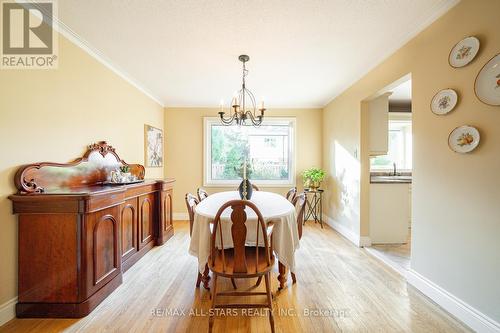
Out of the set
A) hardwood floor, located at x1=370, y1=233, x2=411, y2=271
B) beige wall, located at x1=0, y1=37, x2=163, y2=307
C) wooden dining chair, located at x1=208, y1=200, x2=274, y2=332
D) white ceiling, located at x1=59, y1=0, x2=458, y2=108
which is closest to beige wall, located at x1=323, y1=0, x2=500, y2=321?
white ceiling, located at x1=59, y1=0, x2=458, y2=108

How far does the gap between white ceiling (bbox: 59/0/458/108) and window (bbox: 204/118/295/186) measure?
1537 mm

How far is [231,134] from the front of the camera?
4.90 m

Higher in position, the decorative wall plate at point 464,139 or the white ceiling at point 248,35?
the white ceiling at point 248,35

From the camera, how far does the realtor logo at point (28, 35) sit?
1.70 m

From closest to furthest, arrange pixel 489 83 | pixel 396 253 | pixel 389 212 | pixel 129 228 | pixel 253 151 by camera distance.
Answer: pixel 489 83, pixel 129 228, pixel 396 253, pixel 389 212, pixel 253 151

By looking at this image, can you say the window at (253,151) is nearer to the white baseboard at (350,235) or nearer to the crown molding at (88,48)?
the white baseboard at (350,235)

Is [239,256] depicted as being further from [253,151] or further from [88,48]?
[253,151]

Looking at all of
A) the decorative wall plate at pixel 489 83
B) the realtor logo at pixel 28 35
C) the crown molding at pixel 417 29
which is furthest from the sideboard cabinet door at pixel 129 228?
the crown molding at pixel 417 29

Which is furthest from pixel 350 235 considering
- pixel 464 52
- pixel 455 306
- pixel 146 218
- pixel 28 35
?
pixel 28 35

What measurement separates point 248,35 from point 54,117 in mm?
2040

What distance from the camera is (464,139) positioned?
165 centimetres

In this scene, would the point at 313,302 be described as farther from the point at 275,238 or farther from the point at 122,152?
the point at 122,152

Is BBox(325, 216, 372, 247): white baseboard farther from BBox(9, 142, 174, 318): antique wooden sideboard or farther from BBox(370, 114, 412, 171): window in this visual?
BBox(9, 142, 174, 318): antique wooden sideboard

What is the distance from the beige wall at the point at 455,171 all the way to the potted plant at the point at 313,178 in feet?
7.06
